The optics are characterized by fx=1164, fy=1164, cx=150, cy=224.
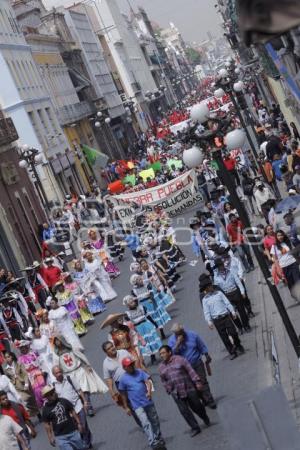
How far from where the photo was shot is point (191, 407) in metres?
13.1

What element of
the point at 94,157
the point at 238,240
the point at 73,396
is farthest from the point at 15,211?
the point at 73,396

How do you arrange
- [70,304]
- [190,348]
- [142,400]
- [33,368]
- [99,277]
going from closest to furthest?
1. [142,400]
2. [190,348]
3. [33,368]
4. [70,304]
5. [99,277]

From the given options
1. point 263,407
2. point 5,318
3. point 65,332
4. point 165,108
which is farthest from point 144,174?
point 165,108

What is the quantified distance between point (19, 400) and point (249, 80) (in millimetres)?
62774

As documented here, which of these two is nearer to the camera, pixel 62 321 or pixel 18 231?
pixel 62 321

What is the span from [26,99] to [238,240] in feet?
134

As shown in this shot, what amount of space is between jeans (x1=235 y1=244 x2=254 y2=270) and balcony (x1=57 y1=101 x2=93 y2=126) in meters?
50.0

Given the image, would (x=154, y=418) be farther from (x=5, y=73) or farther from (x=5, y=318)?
(x=5, y=73)

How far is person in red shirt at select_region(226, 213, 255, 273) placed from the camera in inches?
893

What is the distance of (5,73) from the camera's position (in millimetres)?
59688

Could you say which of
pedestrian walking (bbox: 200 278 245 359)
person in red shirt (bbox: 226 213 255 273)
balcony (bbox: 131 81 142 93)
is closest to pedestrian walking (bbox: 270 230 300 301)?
pedestrian walking (bbox: 200 278 245 359)

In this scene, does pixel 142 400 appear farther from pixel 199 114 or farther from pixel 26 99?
pixel 26 99

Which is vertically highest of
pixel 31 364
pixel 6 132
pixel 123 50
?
pixel 123 50

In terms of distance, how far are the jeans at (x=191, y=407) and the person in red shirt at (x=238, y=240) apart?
9561 millimetres
